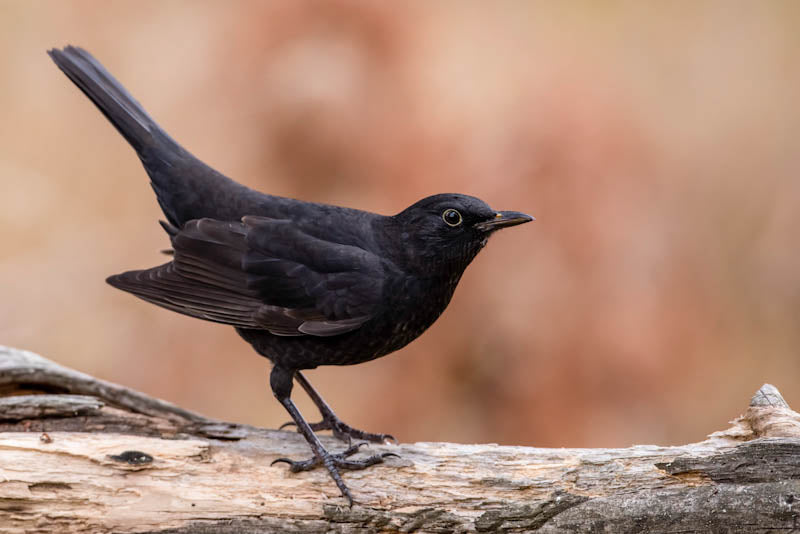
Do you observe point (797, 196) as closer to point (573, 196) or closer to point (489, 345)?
point (573, 196)

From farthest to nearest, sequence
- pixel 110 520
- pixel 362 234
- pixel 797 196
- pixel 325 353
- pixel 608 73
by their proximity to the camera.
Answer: pixel 608 73 → pixel 797 196 → pixel 362 234 → pixel 325 353 → pixel 110 520

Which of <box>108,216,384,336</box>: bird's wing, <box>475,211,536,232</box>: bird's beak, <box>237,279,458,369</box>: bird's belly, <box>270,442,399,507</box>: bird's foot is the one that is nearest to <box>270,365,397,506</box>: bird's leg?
<box>270,442,399,507</box>: bird's foot

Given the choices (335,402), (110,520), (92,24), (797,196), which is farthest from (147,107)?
(797,196)

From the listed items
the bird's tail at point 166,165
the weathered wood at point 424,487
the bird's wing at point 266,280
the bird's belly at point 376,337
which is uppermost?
the bird's tail at point 166,165

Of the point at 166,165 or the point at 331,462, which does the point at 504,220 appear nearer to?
the point at 331,462

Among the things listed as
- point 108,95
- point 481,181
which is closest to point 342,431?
point 108,95

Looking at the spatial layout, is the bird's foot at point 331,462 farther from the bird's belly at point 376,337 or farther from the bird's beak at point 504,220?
the bird's beak at point 504,220

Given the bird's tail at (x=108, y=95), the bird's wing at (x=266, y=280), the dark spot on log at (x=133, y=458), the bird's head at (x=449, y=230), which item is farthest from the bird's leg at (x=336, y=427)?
the bird's tail at (x=108, y=95)
